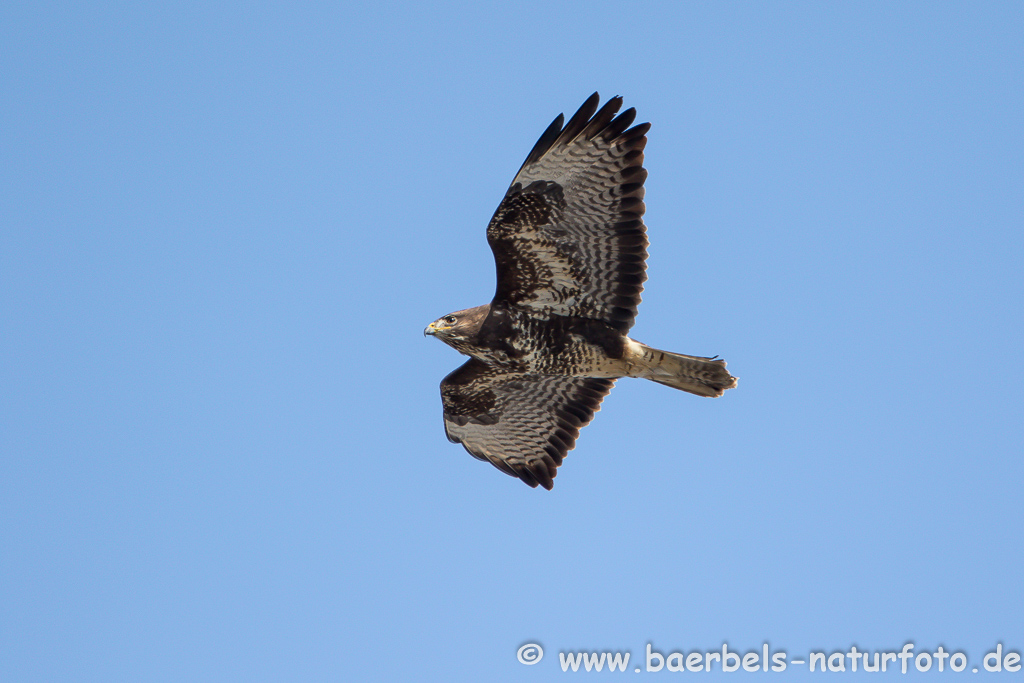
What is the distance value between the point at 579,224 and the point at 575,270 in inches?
16.8

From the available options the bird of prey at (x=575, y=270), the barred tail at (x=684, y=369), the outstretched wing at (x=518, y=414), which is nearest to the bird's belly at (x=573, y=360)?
the bird of prey at (x=575, y=270)

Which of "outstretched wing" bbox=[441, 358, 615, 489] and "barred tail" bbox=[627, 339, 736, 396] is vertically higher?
"outstretched wing" bbox=[441, 358, 615, 489]

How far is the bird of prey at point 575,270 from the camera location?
8.64 m

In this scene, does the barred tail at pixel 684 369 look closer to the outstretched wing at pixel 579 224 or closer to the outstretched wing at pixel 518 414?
the outstretched wing at pixel 579 224

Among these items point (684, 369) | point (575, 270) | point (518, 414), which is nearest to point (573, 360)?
point (575, 270)

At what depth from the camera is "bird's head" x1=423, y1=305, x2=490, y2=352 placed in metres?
9.41

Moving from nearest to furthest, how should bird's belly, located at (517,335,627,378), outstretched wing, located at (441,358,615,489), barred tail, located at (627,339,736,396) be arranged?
barred tail, located at (627,339,736,396), bird's belly, located at (517,335,627,378), outstretched wing, located at (441,358,615,489)

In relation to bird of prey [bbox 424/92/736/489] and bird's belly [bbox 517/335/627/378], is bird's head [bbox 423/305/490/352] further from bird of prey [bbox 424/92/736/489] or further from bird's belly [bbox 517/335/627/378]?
bird's belly [bbox 517/335/627/378]

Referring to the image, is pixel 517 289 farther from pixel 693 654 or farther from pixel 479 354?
pixel 693 654

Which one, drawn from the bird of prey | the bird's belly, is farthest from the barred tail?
the bird's belly

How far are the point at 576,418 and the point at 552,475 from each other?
24.7 inches

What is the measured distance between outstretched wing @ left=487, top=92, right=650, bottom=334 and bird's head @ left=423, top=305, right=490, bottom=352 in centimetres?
25

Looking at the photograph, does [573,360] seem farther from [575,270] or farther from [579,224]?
[579,224]

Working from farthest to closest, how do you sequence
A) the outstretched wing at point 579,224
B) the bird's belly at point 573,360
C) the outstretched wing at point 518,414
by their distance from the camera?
the outstretched wing at point 518,414 → the bird's belly at point 573,360 → the outstretched wing at point 579,224
